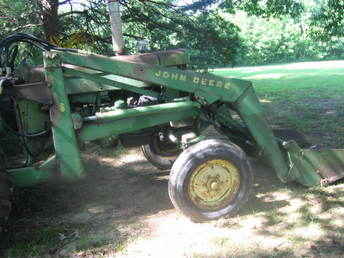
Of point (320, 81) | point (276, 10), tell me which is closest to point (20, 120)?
point (276, 10)

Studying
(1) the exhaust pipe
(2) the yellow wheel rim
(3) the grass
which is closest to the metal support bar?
(2) the yellow wheel rim

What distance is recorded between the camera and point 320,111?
9.45 metres

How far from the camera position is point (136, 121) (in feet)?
14.5

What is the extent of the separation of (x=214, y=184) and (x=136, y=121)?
0.94 meters

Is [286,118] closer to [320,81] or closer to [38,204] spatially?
[38,204]

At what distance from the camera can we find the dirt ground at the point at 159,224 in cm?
381

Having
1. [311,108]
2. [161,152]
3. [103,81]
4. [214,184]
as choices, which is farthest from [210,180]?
[311,108]

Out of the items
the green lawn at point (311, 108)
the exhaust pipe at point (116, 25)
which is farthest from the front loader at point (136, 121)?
the exhaust pipe at point (116, 25)

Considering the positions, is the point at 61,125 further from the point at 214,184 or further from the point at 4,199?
the point at 214,184

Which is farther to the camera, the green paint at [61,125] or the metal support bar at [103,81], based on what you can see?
the metal support bar at [103,81]

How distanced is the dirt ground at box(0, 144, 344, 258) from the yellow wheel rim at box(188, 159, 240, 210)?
0.19 m

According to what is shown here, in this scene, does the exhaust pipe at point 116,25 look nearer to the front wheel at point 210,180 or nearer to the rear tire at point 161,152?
the rear tire at point 161,152

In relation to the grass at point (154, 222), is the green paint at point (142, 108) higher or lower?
higher

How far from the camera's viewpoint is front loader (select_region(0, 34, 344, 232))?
4.14m
